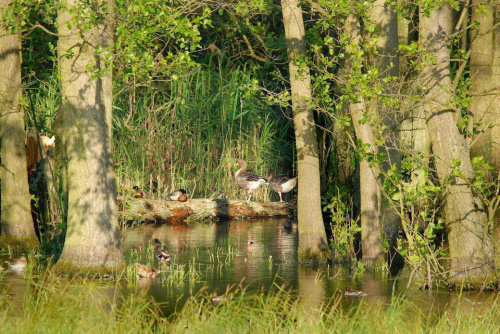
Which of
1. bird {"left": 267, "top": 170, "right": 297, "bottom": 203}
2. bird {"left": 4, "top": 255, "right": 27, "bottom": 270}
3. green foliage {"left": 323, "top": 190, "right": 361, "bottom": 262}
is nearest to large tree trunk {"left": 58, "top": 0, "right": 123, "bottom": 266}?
bird {"left": 4, "top": 255, "right": 27, "bottom": 270}

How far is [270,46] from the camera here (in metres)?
19.7

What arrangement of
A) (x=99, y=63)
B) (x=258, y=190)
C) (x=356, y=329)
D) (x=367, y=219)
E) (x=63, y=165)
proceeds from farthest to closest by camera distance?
(x=258, y=190), (x=63, y=165), (x=367, y=219), (x=99, y=63), (x=356, y=329)

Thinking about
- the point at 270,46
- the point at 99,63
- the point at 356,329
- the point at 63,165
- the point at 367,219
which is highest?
the point at 270,46

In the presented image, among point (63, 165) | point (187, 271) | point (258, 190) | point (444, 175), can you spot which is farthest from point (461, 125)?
point (258, 190)

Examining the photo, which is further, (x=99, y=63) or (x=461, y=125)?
(x=99, y=63)

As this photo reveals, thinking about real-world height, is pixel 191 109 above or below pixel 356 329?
A: above

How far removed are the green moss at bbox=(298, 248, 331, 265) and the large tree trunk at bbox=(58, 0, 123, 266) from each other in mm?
3003

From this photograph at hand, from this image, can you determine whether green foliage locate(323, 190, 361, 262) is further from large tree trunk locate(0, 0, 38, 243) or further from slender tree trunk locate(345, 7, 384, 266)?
large tree trunk locate(0, 0, 38, 243)

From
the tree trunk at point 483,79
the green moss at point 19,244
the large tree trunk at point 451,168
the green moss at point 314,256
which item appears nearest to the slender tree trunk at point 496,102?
the tree trunk at point 483,79

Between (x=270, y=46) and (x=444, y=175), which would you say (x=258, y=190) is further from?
(x=444, y=175)

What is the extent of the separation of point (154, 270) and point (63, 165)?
9.30 ft

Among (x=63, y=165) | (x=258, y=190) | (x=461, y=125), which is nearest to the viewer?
(x=461, y=125)

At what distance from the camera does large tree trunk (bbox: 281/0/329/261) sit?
12688mm

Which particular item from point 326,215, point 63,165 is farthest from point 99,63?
point 326,215
